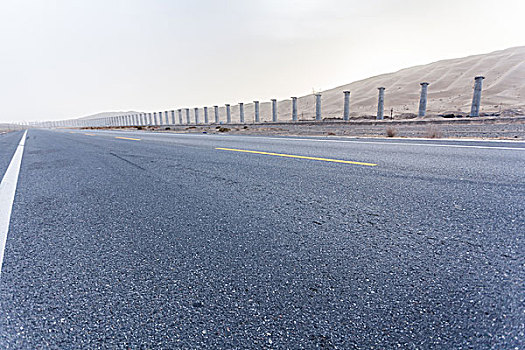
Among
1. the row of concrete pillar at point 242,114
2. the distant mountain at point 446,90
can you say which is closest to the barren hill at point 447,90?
the distant mountain at point 446,90

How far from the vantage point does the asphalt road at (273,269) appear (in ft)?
3.60

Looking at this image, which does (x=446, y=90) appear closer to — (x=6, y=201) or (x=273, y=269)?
(x=273, y=269)

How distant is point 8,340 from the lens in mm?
1098

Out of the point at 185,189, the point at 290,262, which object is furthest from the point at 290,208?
the point at 185,189

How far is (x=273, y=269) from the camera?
1507 mm

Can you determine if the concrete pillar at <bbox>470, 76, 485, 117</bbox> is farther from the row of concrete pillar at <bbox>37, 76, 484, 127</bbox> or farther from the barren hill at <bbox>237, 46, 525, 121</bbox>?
the barren hill at <bbox>237, 46, 525, 121</bbox>

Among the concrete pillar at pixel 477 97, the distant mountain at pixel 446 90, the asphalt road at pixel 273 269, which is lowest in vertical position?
the asphalt road at pixel 273 269

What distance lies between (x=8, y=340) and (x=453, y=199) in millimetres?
3201

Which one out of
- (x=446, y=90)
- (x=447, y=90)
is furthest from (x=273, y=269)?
(x=446, y=90)

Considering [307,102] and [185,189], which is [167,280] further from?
[307,102]

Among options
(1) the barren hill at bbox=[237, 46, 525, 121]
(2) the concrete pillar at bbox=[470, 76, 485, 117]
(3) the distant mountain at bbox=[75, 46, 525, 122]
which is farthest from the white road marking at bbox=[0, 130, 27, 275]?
(1) the barren hill at bbox=[237, 46, 525, 121]

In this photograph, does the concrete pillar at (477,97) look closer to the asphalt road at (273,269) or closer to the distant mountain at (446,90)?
the distant mountain at (446,90)

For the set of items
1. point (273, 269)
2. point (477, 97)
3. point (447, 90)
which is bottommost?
point (273, 269)

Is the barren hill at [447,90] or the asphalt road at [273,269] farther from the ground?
the barren hill at [447,90]
